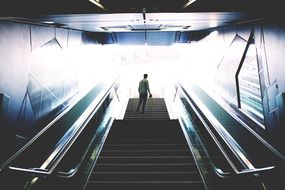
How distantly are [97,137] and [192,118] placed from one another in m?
2.20

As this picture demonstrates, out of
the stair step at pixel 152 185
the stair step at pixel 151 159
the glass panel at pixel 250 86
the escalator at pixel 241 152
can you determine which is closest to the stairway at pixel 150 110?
the escalator at pixel 241 152

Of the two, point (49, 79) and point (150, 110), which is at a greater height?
point (49, 79)

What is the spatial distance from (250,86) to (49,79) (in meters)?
4.90

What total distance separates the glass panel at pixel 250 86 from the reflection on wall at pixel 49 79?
4.48 metres

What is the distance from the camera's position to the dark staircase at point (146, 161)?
384 centimetres

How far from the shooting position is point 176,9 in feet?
15.1

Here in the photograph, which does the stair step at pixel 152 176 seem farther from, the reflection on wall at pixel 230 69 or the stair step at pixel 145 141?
the reflection on wall at pixel 230 69

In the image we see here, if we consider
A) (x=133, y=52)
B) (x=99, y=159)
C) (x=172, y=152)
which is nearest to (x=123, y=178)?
(x=99, y=159)

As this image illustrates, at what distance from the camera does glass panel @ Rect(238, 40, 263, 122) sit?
5828 mm

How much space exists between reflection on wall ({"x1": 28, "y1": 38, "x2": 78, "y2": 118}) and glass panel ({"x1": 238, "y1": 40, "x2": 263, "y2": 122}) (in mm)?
4479

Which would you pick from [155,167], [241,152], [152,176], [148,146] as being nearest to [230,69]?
[148,146]

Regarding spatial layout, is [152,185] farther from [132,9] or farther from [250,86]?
[250,86]

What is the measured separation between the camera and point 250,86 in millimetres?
6684

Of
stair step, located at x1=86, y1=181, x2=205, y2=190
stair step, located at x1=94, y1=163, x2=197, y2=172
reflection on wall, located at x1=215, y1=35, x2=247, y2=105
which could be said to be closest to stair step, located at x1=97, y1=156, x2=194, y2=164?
stair step, located at x1=94, y1=163, x2=197, y2=172
